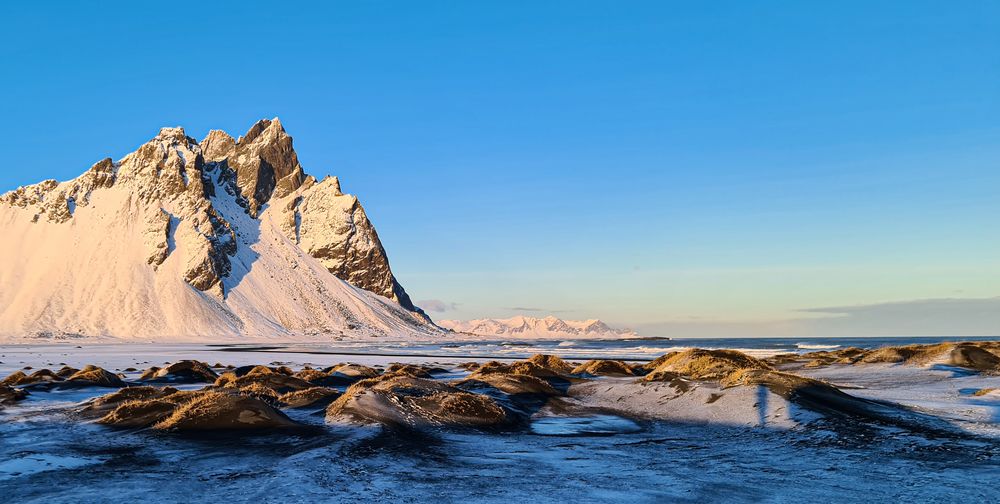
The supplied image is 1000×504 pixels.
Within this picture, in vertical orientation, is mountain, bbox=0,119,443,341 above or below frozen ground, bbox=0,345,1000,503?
above

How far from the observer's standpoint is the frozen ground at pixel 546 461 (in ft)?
29.3

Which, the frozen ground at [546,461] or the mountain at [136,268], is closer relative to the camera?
the frozen ground at [546,461]

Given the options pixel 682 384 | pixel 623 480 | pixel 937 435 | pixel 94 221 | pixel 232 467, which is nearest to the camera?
pixel 623 480

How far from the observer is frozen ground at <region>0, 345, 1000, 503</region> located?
8930mm

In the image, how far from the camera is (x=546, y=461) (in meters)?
11.4

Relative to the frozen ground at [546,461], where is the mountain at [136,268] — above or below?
above

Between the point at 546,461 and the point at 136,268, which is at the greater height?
the point at 136,268

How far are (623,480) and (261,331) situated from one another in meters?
168

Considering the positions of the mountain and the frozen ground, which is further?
the mountain

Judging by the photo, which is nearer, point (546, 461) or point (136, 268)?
point (546, 461)

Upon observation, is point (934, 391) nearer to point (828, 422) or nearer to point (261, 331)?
point (828, 422)

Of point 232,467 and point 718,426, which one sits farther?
point 718,426

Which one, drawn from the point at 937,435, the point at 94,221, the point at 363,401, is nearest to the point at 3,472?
the point at 363,401

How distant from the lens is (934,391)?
70.7ft
